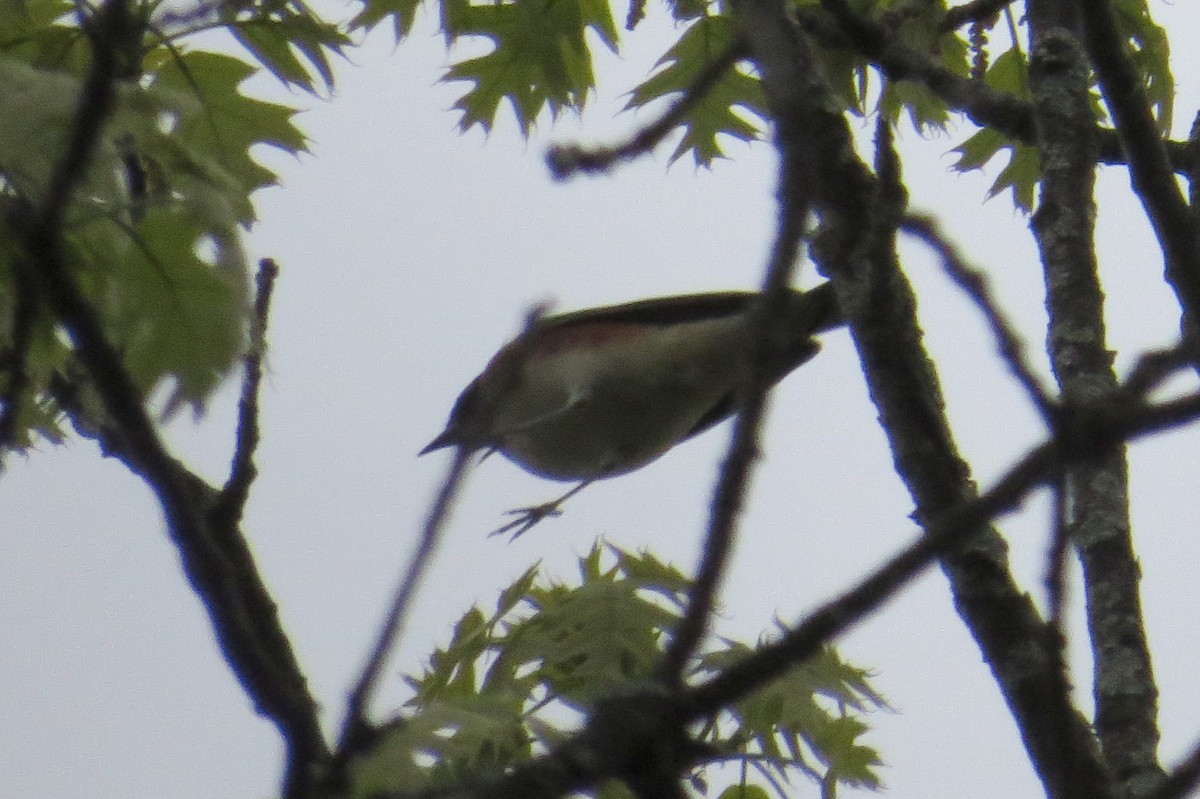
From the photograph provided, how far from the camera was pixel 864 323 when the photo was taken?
2.34m

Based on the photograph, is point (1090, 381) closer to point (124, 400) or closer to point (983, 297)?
point (983, 297)

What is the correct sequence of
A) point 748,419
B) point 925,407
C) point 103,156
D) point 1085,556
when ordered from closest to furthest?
1. point 748,419
2. point 103,156
3. point 925,407
4. point 1085,556

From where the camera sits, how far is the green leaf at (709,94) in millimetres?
3580

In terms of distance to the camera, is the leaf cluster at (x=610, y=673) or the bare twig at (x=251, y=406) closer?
the bare twig at (x=251, y=406)

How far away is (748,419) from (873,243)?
52.8 inches

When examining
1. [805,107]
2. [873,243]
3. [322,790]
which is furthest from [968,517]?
[873,243]

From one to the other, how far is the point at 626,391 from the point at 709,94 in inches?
42.9

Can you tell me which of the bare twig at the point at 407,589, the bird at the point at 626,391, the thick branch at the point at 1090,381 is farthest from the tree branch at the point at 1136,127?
the bird at the point at 626,391

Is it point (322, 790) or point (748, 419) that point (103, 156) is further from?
point (748, 419)

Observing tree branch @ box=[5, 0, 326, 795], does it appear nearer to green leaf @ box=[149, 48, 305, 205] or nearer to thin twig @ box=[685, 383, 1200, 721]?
thin twig @ box=[685, 383, 1200, 721]

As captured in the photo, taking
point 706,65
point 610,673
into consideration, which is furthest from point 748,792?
point 706,65

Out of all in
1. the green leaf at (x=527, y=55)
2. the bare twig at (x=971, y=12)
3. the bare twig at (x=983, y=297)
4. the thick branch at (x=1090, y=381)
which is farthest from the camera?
the green leaf at (x=527, y=55)

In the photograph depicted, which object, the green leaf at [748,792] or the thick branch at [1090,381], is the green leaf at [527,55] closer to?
the thick branch at [1090,381]

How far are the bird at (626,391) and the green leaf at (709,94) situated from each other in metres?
0.63
